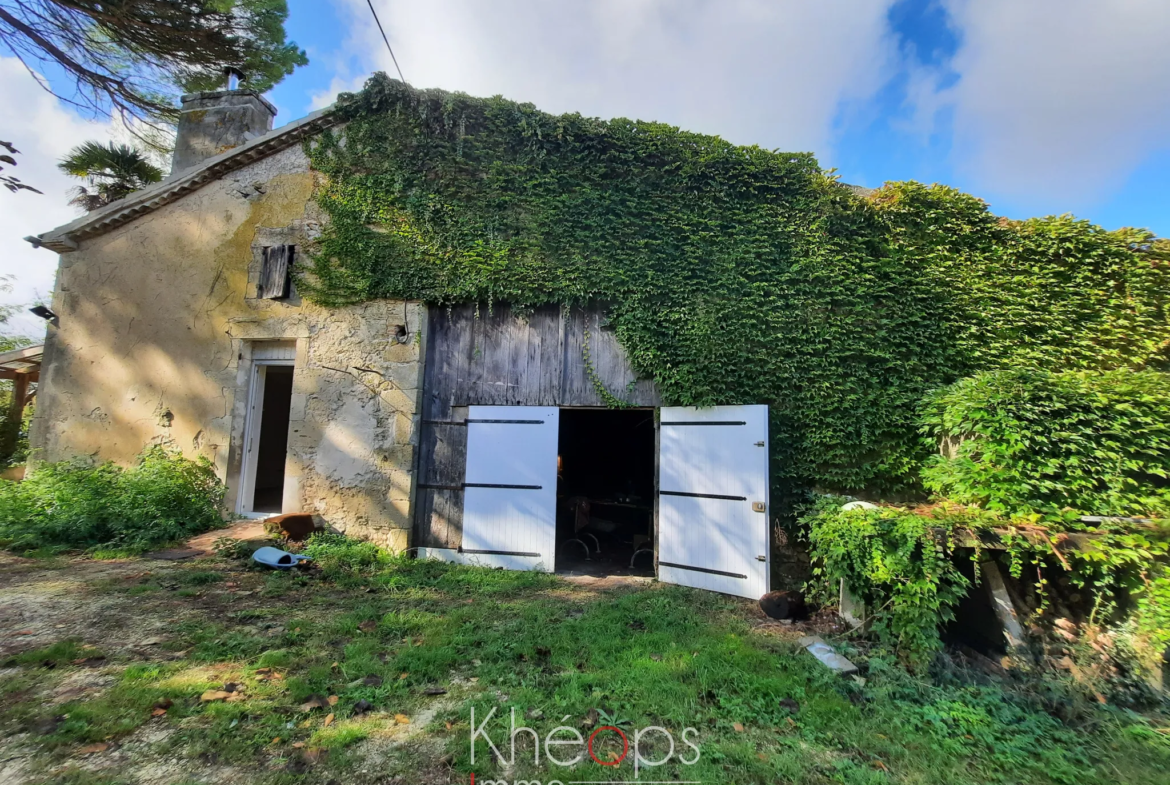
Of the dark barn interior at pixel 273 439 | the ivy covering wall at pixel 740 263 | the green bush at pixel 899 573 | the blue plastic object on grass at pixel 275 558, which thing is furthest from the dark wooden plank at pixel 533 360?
the dark barn interior at pixel 273 439

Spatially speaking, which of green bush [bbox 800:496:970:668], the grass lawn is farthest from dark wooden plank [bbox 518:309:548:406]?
green bush [bbox 800:496:970:668]

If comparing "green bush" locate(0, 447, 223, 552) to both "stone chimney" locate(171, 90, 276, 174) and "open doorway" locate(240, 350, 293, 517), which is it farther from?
"stone chimney" locate(171, 90, 276, 174)

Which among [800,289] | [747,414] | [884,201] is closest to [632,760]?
[747,414]

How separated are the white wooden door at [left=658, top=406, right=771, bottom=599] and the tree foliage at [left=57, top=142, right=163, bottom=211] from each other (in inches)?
451

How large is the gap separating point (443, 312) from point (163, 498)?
13.0ft

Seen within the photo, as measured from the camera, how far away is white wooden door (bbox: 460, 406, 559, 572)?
5922 mm

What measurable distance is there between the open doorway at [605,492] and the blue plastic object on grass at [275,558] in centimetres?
293

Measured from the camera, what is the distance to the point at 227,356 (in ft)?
21.7

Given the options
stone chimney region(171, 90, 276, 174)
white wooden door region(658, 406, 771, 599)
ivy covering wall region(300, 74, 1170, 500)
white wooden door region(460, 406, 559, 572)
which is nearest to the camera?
white wooden door region(658, 406, 771, 599)

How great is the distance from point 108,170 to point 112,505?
7.84 metres

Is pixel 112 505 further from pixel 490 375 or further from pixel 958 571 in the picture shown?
pixel 958 571

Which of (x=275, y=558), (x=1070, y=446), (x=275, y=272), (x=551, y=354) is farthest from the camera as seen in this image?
(x=275, y=272)

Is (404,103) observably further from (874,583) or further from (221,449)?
(874,583)

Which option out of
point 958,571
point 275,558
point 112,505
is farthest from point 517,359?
point 112,505
